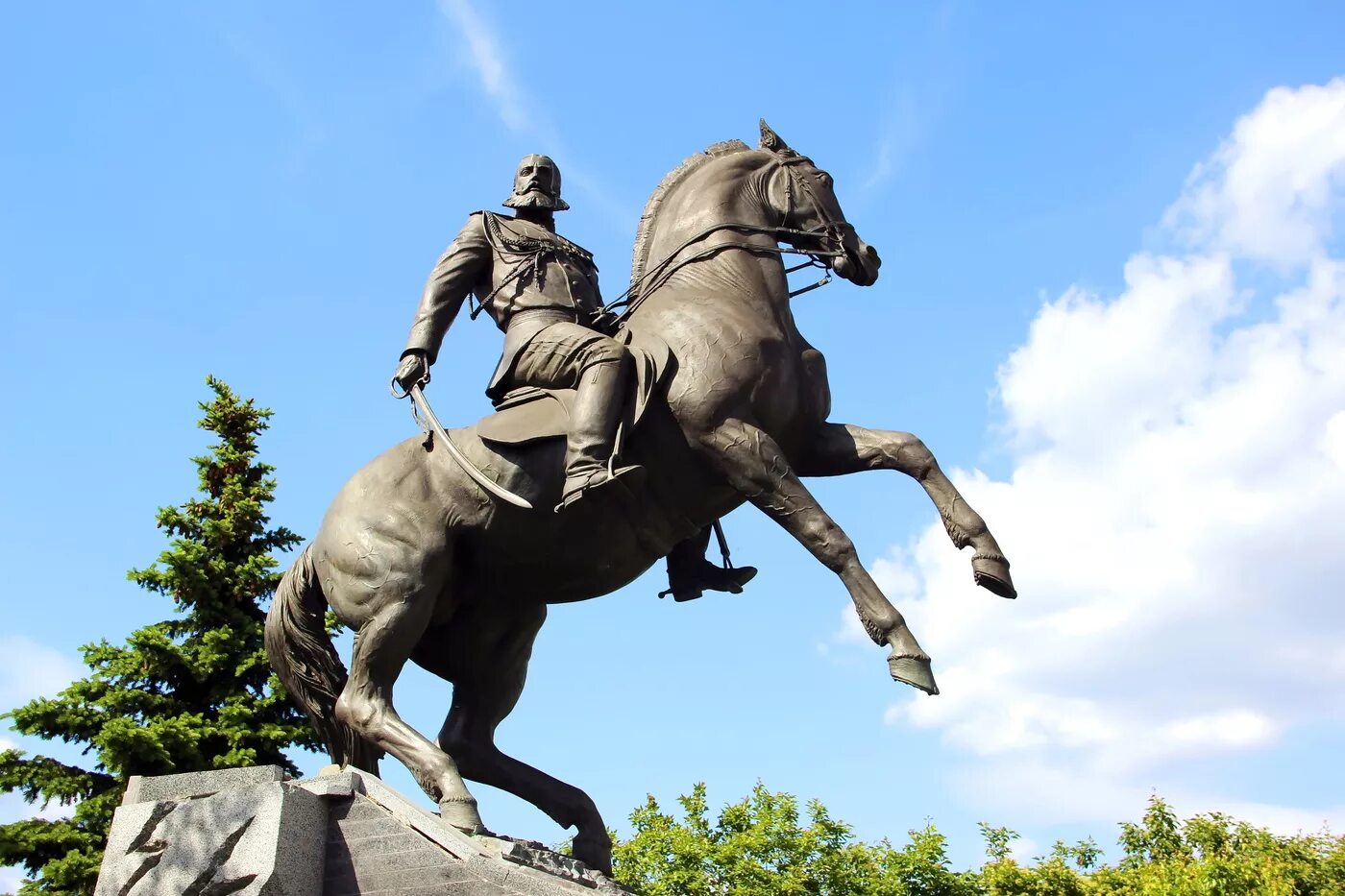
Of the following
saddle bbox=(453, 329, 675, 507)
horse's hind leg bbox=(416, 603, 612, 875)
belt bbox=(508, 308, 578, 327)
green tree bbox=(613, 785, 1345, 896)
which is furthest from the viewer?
green tree bbox=(613, 785, 1345, 896)

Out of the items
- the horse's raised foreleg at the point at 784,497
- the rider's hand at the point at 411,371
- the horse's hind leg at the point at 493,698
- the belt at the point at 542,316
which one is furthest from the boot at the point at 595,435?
the rider's hand at the point at 411,371

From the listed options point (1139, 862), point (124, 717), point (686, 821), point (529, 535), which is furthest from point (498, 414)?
point (1139, 862)

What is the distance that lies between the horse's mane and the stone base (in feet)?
12.3

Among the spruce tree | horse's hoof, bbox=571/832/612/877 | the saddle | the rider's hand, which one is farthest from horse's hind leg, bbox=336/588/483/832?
the spruce tree

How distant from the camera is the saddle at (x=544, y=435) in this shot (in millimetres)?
7984

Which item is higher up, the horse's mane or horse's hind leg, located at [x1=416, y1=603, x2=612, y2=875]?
the horse's mane

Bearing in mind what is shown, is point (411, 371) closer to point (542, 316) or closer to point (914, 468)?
point (542, 316)

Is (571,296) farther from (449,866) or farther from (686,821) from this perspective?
(686,821)

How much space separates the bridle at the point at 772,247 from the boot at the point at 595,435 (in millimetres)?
988

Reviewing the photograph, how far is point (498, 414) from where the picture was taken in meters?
8.43

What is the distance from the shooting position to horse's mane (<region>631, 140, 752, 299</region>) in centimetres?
916

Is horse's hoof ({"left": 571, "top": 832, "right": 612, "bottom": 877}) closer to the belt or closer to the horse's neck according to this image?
the belt

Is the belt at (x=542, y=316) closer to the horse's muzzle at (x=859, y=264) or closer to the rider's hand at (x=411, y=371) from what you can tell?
the rider's hand at (x=411, y=371)

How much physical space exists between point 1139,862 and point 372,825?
29105mm
